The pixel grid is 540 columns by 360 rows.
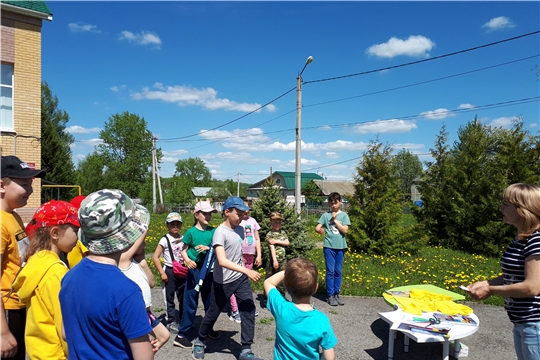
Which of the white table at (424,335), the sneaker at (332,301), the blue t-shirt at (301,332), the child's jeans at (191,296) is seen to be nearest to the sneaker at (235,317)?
the child's jeans at (191,296)

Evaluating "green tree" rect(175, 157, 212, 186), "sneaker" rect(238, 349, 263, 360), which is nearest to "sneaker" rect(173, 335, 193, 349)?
"sneaker" rect(238, 349, 263, 360)

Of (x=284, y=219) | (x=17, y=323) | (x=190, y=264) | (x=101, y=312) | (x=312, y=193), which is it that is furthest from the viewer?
(x=312, y=193)

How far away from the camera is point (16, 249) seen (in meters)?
2.73

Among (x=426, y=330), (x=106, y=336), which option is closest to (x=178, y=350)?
(x=426, y=330)

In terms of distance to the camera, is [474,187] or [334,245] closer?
[334,245]

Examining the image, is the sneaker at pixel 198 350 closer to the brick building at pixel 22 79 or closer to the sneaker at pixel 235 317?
the sneaker at pixel 235 317

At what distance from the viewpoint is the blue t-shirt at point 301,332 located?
8.18ft

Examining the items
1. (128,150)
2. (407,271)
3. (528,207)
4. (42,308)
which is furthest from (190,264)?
(128,150)

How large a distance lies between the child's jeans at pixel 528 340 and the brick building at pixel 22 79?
567 inches

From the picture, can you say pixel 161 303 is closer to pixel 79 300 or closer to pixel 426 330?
pixel 426 330

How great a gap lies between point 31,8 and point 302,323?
14853 millimetres

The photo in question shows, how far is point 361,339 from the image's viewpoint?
527 cm

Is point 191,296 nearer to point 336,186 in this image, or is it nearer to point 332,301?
point 332,301

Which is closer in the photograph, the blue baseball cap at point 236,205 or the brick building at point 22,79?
the blue baseball cap at point 236,205
